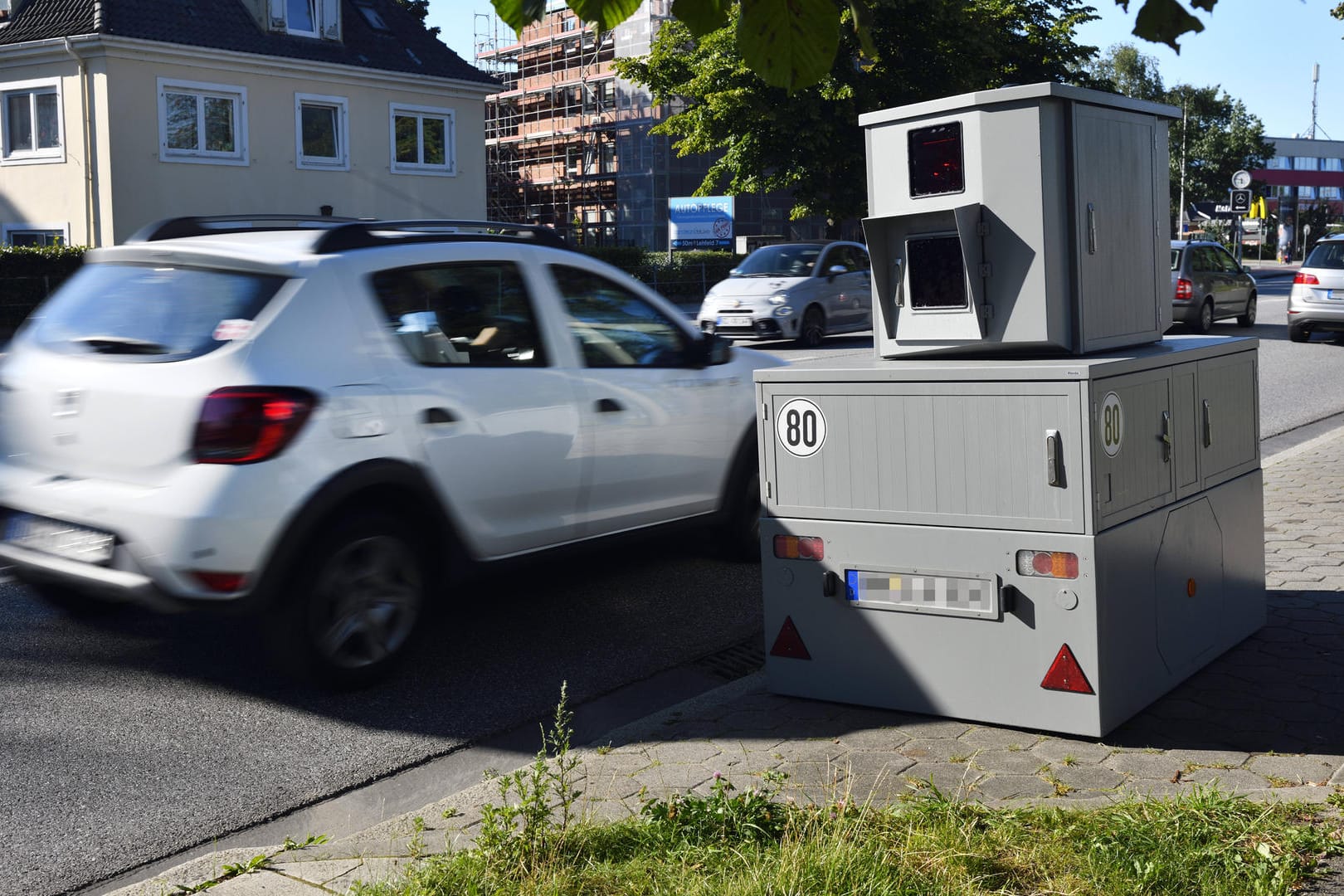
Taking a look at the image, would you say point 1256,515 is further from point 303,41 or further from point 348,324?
point 303,41

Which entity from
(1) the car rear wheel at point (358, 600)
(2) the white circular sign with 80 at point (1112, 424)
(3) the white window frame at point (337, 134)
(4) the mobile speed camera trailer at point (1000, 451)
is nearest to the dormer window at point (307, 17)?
(3) the white window frame at point (337, 134)

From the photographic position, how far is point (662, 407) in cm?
669

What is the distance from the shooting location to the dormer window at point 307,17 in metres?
35.2

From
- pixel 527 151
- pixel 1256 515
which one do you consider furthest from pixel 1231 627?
pixel 527 151

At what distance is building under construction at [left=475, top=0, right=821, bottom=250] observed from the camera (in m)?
61.2

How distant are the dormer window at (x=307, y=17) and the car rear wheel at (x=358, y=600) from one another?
3278cm

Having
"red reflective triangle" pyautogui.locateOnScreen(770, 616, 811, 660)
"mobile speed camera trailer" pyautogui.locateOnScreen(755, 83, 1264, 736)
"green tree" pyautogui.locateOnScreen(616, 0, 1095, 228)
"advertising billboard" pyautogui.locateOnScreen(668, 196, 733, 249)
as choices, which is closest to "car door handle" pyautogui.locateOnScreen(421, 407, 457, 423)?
"mobile speed camera trailer" pyautogui.locateOnScreen(755, 83, 1264, 736)

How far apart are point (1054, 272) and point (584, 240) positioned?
195ft

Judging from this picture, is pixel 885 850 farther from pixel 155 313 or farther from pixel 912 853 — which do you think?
pixel 155 313

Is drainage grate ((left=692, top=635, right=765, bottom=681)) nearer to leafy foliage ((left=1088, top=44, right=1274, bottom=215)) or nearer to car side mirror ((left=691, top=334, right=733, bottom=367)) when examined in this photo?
car side mirror ((left=691, top=334, right=733, bottom=367))

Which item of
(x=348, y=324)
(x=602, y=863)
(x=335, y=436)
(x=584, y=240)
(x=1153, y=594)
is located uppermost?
(x=584, y=240)

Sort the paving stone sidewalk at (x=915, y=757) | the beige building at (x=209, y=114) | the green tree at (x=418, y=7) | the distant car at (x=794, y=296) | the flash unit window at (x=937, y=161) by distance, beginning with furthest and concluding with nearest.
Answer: the green tree at (x=418, y=7), the beige building at (x=209, y=114), the distant car at (x=794, y=296), the flash unit window at (x=937, y=161), the paving stone sidewalk at (x=915, y=757)

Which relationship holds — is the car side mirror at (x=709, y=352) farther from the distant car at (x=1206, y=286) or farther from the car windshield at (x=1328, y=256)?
the car windshield at (x=1328, y=256)

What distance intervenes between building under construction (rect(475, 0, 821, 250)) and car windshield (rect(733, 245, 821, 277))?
32655 mm
